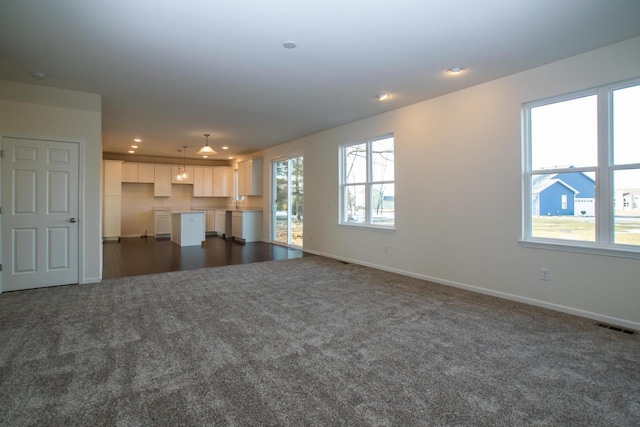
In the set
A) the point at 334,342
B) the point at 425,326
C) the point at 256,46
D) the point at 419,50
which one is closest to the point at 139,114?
the point at 256,46

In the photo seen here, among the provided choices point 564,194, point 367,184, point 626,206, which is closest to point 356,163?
point 367,184

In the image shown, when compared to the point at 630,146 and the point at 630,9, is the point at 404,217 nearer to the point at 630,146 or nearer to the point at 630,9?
the point at 630,146

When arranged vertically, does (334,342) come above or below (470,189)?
below

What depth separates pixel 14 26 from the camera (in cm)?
295

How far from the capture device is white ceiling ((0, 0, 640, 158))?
8.87 ft

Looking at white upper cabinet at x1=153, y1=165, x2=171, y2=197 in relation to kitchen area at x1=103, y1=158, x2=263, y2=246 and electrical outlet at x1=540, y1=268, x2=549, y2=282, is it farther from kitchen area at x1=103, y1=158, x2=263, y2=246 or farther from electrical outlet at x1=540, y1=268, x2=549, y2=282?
electrical outlet at x1=540, y1=268, x2=549, y2=282

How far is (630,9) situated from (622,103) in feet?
3.17

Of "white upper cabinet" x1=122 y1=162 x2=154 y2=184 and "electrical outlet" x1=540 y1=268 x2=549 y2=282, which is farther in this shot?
"white upper cabinet" x1=122 y1=162 x2=154 y2=184

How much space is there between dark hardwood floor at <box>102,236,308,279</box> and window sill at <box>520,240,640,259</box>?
4412 millimetres

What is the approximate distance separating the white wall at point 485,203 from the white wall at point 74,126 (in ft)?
13.8

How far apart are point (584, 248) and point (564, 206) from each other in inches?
19.5

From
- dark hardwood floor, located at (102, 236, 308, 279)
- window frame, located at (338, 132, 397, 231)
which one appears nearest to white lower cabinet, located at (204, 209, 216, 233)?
dark hardwood floor, located at (102, 236, 308, 279)

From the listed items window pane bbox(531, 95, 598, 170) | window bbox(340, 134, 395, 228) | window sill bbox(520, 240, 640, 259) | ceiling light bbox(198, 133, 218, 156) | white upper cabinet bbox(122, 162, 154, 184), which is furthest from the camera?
white upper cabinet bbox(122, 162, 154, 184)

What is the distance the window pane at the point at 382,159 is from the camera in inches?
→ 228
